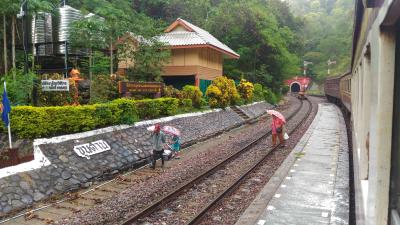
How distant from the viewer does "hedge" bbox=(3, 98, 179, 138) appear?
33.0 ft

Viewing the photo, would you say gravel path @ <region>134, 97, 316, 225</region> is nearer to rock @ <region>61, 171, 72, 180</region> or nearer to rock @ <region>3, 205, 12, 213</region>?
rock @ <region>3, 205, 12, 213</region>

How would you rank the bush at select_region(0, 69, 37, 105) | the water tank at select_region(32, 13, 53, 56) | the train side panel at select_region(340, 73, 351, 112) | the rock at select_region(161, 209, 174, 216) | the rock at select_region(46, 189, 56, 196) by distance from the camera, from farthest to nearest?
the water tank at select_region(32, 13, 53, 56), the train side panel at select_region(340, 73, 351, 112), the bush at select_region(0, 69, 37, 105), the rock at select_region(46, 189, 56, 196), the rock at select_region(161, 209, 174, 216)

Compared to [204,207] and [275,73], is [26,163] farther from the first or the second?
[275,73]

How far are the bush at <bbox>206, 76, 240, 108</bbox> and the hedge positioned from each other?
26.5ft

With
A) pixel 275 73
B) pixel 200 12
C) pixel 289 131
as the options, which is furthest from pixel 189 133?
pixel 200 12

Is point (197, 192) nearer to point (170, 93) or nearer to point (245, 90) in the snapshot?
point (170, 93)

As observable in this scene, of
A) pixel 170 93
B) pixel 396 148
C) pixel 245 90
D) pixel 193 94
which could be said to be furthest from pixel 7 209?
pixel 245 90

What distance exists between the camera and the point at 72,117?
11.4 meters

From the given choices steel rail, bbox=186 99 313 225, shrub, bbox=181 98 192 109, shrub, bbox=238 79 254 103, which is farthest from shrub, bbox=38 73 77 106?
shrub, bbox=238 79 254 103

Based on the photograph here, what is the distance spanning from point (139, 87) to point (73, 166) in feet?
21.3

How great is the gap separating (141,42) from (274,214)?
667 inches

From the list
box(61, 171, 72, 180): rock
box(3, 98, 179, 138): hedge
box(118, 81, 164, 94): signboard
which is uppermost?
box(118, 81, 164, 94): signboard

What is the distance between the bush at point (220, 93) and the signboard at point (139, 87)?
18.7ft

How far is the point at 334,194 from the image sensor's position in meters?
8.38
